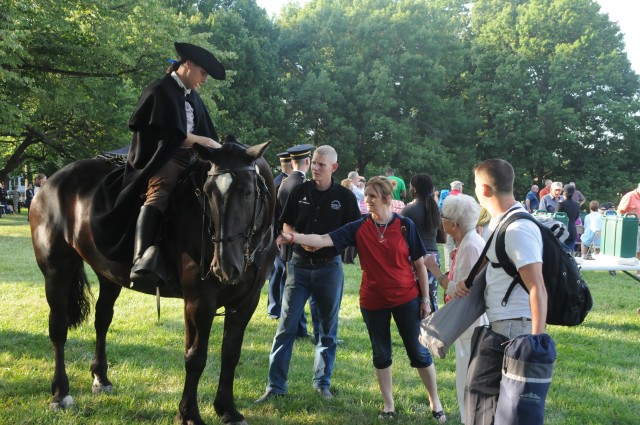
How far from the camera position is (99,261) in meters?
5.14

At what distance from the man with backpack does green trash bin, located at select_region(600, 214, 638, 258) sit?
22.3ft

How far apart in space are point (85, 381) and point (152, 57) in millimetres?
17540

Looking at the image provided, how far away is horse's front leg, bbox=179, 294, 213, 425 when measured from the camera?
443 cm

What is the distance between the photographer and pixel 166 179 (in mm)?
4523

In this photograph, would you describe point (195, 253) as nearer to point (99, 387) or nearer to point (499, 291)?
point (99, 387)

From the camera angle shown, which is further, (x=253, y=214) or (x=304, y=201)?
(x=304, y=201)

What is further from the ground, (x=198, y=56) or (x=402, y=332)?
(x=198, y=56)

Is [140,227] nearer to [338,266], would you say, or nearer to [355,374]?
[338,266]

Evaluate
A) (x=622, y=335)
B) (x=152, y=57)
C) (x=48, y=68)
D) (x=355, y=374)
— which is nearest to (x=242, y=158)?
(x=355, y=374)

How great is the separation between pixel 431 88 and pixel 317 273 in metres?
36.8

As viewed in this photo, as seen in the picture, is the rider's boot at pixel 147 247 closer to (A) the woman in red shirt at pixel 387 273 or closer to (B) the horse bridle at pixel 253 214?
(B) the horse bridle at pixel 253 214

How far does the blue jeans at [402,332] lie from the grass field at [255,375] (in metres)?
0.55

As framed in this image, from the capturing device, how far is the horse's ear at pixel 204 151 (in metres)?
4.11

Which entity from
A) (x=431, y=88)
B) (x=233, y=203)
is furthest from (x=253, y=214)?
(x=431, y=88)
